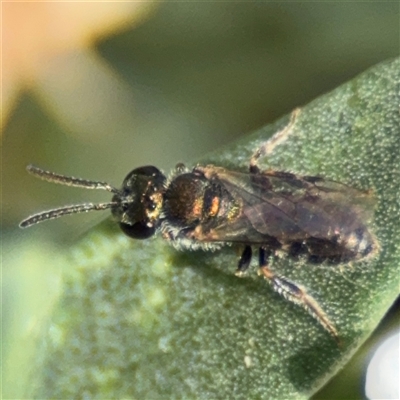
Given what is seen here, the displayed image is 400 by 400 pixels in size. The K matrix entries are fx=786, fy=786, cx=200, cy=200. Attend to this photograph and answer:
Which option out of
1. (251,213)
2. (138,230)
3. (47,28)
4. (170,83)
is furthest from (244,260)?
(47,28)

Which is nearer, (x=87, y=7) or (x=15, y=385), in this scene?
(x=15, y=385)

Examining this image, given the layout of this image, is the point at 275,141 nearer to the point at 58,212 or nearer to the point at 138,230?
the point at 138,230

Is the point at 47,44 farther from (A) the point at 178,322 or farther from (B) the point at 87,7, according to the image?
(A) the point at 178,322

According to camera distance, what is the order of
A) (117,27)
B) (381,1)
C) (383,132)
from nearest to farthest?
(383,132) < (381,1) < (117,27)

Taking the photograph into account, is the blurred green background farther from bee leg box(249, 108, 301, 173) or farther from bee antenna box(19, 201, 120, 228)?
bee leg box(249, 108, 301, 173)

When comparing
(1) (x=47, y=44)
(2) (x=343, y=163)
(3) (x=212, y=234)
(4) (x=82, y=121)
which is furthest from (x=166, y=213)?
(1) (x=47, y=44)

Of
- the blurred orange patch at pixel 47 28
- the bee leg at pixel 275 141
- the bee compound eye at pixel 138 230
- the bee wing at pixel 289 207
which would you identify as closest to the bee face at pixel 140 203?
the bee compound eye at pixel 138 230
